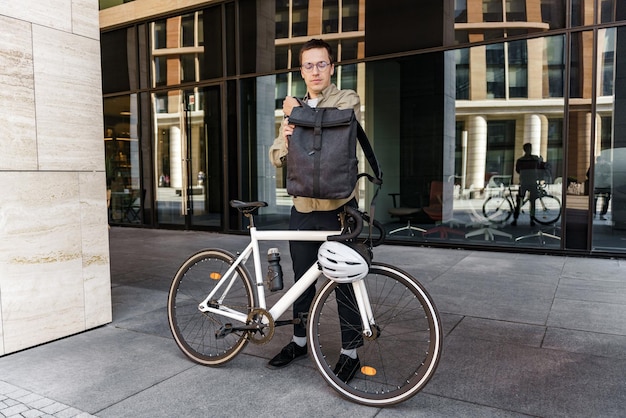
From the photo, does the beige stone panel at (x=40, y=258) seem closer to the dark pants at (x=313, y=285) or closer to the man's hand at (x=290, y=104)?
the dark pants at (x=313, y=285)

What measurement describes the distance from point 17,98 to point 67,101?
386mm

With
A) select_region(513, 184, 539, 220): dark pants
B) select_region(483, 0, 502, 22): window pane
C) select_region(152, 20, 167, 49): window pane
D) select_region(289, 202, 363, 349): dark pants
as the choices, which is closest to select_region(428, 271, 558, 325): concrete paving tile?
select_region(289, 202, 363, 349): dark pants

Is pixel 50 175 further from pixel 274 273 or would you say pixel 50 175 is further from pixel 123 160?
pixel 123 160

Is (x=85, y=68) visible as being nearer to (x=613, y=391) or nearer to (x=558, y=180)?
(x=613, y=391)

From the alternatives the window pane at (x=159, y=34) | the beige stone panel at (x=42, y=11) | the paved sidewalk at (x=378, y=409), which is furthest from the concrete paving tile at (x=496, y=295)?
the window pane at (x=159, y=34)

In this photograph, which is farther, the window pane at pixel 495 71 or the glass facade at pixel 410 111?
the window pane at pixel 495 71

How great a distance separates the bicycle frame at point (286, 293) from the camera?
273 centimetres

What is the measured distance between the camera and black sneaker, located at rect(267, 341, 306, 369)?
3221 millimetres

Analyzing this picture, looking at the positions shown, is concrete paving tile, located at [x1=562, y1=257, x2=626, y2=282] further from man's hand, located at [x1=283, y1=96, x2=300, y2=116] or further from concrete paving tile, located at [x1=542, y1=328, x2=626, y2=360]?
man's hand, located at [x1=283, y1=96, x2=300, y2=116]

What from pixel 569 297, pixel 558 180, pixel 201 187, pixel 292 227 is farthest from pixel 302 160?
pixel 201 187

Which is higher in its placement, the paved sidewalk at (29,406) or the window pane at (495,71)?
the window pane at (495,71)

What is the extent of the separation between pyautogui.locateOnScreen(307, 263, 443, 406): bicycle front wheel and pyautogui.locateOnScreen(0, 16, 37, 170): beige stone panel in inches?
96.2

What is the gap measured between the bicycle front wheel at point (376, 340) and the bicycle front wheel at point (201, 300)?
0.53 m

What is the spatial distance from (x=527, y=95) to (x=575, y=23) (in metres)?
1.20
